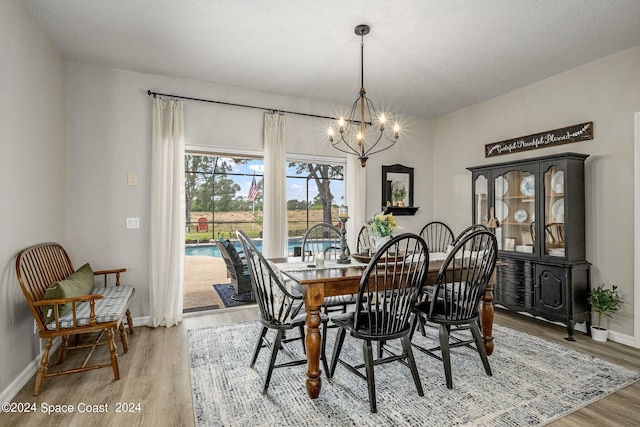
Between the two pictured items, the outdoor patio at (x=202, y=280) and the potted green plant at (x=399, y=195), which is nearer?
the outdoor patio at (x=202, y=280)

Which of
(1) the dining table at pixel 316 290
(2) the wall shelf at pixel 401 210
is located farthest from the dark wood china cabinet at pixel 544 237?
(1) the dining table at pixel 316 290

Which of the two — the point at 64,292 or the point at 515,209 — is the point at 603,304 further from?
the point at 64,292

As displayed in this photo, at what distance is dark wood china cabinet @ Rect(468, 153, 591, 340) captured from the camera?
129 inches

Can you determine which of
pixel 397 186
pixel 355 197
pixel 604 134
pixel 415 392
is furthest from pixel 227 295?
pixel 604 134

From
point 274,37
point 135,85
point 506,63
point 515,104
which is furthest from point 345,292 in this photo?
point 515,104

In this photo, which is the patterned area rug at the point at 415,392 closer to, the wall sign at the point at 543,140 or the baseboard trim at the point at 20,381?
the baseboard trim at the point at 20,381

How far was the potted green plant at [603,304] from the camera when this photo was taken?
10.2 ft

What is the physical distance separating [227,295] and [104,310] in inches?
97.2

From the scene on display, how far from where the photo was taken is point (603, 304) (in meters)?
3.11

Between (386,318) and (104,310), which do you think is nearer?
(386,318)

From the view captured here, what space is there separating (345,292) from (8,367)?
2258 millimetres

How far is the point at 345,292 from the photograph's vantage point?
2.25m

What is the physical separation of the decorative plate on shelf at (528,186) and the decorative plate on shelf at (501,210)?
10.3 inches

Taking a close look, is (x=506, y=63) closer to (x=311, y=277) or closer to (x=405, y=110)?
(x=405, y=110)
